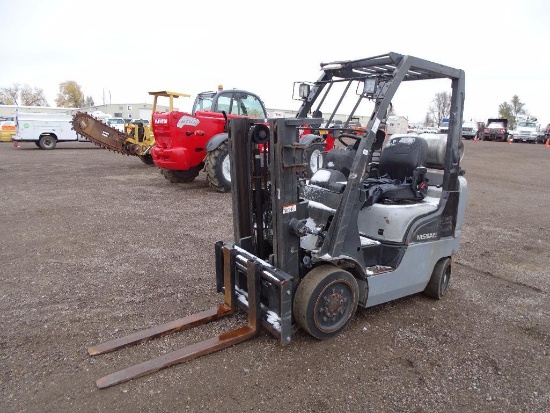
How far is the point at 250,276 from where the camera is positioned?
11.4ft

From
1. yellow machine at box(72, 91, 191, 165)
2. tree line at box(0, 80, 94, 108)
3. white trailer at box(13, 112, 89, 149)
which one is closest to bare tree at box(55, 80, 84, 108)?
tree line at box(0, 80, 94, 108)

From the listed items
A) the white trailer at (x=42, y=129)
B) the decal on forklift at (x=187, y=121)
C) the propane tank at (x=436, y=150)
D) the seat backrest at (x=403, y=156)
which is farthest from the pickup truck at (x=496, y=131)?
the seat backrest at (x=403, y=156)

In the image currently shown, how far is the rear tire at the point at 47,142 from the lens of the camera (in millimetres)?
24359

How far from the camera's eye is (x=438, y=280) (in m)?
4.34

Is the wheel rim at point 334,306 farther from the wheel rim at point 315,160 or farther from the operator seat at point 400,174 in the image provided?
the wheel rim at point 315,160

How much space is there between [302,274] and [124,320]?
1.77m

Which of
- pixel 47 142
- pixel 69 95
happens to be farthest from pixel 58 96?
pixel 47 142

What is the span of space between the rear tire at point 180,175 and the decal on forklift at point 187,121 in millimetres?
1865

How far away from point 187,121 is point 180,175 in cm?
205

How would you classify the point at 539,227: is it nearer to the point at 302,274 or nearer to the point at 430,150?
the point at 430,150

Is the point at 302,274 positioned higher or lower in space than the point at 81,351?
higher

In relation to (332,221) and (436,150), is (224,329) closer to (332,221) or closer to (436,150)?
(332,221)

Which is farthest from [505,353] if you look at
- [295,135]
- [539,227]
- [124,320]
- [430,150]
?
[539,227]

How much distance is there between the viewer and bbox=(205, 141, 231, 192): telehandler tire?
988 centimetres
